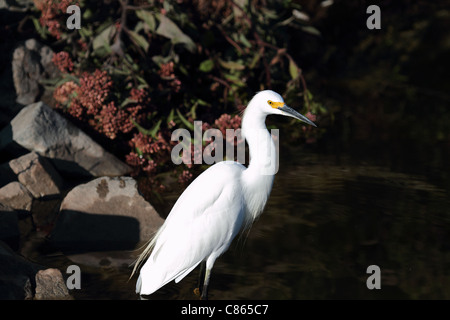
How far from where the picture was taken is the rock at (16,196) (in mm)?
6191

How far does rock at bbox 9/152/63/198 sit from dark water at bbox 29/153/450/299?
4.60 feet

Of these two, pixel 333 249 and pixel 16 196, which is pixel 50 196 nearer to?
pixel 16 196

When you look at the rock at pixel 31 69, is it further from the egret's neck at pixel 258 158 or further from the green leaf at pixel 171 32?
the egret's neck at pixel 258 158

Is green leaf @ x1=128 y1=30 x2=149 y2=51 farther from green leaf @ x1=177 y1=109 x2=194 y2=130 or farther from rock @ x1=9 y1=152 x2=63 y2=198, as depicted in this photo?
rock @ x1=9 y1=152 x2=63 y2=198

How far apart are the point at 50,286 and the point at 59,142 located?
3024 mm

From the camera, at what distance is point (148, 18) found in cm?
802

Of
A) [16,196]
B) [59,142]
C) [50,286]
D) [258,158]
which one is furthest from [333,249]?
[59,142]

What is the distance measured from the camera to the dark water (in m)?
4.70

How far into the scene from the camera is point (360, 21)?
575 inches

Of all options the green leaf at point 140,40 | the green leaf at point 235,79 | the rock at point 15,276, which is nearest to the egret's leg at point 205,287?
the rock at point 15,276

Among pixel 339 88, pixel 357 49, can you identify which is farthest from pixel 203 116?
pixel 357 49

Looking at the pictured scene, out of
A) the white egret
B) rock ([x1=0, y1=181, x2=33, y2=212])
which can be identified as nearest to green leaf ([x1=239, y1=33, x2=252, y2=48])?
rock ([x1=0, y1=181, x2=33, y2=212])

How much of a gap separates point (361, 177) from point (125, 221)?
3.07m

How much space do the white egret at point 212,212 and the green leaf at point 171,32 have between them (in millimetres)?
3462
